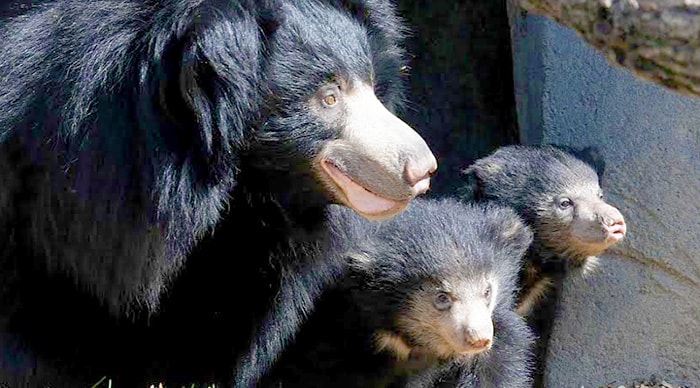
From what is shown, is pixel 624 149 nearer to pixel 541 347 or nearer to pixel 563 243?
pixel 563 243

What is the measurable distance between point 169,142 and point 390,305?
5.47ft

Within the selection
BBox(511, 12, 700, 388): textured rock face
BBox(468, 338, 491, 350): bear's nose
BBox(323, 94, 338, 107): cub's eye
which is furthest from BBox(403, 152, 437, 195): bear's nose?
BBox(511, 12, 700, 388): textured rock face

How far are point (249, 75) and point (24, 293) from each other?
1257 millimetres

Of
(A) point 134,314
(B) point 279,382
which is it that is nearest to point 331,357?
(B) point 279,382

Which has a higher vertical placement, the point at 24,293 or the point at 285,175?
the point at 285,175

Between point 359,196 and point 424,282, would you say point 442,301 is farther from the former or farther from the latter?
point 359,196

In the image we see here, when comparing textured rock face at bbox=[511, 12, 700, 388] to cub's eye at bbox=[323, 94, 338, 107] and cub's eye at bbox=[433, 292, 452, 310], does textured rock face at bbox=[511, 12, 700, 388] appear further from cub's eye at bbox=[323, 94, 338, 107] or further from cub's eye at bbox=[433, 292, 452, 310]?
cub's eye at bbox=[323, 94, 338, 107]

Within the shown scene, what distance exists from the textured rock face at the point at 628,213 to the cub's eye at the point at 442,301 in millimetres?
1600

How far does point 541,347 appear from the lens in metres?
6.55

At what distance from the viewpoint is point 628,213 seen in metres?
6.45

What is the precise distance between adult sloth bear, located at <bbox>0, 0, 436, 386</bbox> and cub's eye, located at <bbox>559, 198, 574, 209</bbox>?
2.09 metres

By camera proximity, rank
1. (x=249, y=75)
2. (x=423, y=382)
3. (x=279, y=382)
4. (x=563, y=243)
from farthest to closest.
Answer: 1. (x=563, y=243)
2. (x=423, y=382)
3. (x=279, y=382)
4. (x=249, y=75)

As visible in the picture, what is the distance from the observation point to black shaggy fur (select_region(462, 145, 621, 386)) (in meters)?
6.22

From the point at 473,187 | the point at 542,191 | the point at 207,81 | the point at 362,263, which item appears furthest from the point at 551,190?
the point at 207,81
